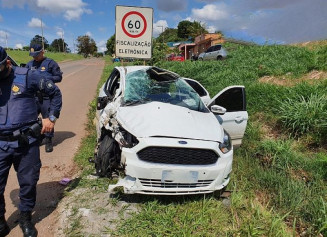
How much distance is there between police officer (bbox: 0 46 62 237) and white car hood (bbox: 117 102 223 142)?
0.98 meters

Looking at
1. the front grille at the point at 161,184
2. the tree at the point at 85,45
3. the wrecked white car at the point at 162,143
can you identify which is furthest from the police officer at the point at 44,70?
the tree at the point at 85,45

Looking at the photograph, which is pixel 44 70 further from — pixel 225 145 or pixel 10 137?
pixel 225 145

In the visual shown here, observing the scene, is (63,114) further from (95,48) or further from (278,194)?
(95,48)

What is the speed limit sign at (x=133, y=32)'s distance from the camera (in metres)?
7.29

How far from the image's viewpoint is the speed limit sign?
7.29 metres

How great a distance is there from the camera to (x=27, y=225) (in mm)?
3020

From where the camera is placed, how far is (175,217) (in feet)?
10.8

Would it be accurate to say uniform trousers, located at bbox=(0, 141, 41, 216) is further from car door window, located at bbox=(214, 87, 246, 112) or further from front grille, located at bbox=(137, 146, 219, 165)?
car door window, located at bbox=(214, 87, 246, 112)

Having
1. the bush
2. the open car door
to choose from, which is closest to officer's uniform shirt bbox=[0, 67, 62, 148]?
the open car door

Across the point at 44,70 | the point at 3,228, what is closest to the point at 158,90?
the point at 44,70

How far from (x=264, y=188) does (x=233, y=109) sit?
4.62ft

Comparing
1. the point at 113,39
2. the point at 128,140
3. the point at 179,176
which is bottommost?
the point at 179,176

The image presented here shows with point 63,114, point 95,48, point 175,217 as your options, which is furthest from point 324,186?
point 95,48

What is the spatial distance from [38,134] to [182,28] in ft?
261
